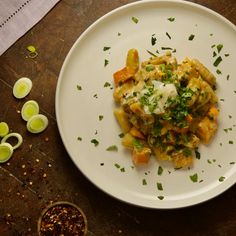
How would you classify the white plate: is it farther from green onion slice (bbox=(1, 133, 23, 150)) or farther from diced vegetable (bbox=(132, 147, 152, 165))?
green onion slice (bbox=(1, 133, 23, 150))

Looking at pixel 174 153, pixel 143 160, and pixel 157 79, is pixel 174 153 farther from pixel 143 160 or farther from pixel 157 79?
pixel 157 79

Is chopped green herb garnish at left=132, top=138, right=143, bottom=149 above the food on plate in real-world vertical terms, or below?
below

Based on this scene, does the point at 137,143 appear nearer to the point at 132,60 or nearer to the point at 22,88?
the point at 132,60

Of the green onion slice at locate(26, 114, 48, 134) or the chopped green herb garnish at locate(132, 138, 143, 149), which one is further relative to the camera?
the green onion slice at locate(26, 114, 48, 134)

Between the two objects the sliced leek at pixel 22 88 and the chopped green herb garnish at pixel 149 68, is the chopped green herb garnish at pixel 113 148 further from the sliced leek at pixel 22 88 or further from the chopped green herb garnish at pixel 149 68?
the sliced leek at pixel 22 88

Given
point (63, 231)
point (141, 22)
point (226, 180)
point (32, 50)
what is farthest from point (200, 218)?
point (32, 50)

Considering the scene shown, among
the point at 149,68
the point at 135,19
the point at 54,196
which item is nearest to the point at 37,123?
the point at 54,196

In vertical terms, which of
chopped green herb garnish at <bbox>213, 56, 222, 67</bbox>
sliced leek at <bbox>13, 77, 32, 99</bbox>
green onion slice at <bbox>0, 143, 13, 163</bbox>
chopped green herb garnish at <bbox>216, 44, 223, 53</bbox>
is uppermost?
chopped green herb garnish at <bbox>216, 44, 223, 53</bbox>

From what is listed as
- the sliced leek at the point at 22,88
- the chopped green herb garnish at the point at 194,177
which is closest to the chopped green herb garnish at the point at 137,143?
the chopped green herb garnish at the point at 194,177

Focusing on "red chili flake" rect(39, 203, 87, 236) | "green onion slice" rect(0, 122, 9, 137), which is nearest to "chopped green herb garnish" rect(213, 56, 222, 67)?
"red chili flake" rect(39, 203, 87, 236)
